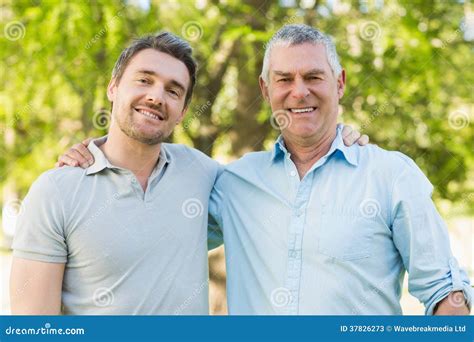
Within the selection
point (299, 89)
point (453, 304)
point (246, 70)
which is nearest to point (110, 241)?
point (299, 89)

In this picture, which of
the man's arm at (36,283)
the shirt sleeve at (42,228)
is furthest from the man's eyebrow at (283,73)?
the man's arm at (36,283)

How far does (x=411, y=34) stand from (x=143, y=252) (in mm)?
2225

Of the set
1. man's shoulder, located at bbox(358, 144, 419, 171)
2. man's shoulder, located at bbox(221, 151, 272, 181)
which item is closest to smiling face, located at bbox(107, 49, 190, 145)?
man's shoulder, located at bbox(221, 151, 272, 181)

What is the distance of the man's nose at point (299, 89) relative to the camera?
2.25 m

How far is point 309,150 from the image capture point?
233cm

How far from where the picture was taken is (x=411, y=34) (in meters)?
3.65

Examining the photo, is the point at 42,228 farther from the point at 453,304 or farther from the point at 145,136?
the point at 453,304

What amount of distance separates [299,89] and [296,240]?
1.70 feet

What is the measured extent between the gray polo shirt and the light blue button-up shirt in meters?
0.25

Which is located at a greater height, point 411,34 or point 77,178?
point 411,34

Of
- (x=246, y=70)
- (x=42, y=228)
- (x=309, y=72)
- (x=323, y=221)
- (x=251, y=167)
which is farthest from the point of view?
(x=246, y=70)
